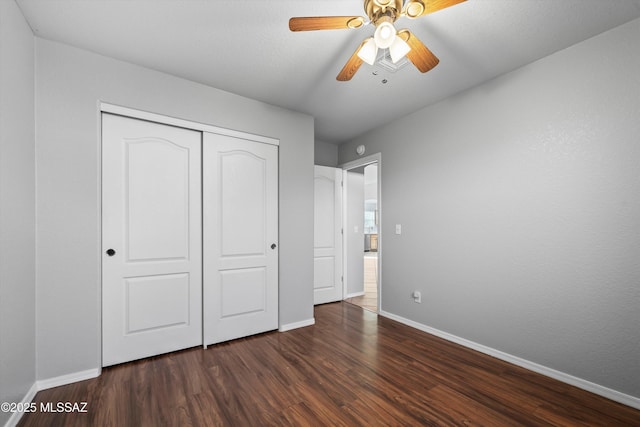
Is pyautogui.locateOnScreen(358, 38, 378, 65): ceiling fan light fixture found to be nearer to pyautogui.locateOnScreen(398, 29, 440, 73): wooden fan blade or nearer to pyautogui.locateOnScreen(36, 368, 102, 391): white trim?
pyautogui.locateOnScreen(398, 29, 440, 73): wooden fan blade

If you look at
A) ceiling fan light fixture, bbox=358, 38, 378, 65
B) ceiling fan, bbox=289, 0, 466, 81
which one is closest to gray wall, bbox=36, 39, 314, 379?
ceiling fan, bbox=289, 0, 466, 81

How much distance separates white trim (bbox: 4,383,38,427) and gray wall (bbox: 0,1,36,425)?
4cm

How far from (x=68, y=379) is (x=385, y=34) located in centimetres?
323

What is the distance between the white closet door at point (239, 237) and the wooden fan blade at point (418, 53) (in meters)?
1.86

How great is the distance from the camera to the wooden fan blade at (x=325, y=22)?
55.1 inches

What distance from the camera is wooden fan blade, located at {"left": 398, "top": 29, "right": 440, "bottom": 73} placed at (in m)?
1.50

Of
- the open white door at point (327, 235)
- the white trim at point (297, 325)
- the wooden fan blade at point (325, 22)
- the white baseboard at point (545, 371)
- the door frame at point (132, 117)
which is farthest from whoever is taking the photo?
Result: the open white door at point (327, 235)

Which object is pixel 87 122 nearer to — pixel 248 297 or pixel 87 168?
pixel 87 168

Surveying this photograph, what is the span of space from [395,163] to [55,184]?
3386 mm

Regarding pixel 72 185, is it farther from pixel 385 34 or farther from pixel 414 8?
pixel 414 8

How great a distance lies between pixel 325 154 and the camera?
452 centimetres

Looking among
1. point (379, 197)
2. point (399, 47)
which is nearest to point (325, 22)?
point (399, 47)

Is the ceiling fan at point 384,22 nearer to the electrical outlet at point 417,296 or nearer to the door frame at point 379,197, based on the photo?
the door frame at point 379,197

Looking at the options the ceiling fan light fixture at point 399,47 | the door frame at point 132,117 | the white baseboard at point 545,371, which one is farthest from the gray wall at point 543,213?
the door frame at point 132,117
